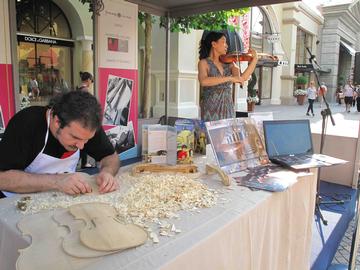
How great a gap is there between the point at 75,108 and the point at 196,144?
85 cm

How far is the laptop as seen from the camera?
173 cm

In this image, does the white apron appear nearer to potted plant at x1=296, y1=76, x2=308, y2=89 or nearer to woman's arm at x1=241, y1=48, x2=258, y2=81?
woman's arm at x1=241, y1=48, x2=258, y2=81

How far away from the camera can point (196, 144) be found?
1979 mm

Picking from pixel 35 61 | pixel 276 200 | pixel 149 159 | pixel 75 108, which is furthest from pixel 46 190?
pixel 35 61

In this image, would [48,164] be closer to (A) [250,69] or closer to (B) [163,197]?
(B) [163,197]

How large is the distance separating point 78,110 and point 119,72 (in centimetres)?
228

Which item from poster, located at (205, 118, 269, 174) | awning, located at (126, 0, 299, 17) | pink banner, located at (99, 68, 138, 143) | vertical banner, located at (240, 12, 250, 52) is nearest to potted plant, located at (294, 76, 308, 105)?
vertical banner, located at (240, 12, 250, 52)

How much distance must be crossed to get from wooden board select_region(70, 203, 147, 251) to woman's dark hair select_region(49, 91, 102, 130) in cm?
39

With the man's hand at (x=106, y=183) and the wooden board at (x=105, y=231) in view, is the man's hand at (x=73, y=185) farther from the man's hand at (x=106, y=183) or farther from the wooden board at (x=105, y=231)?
the wooden board at (x=105, y=231)

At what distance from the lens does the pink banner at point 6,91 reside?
2578 mm

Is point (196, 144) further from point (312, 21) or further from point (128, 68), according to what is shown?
point (312, 21)

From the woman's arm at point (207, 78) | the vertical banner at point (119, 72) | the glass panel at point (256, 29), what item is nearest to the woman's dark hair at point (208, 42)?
the woman's arm at point (207, 78)

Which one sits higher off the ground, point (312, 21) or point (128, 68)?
point (312, 21)

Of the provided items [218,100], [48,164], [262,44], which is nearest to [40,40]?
[218,100]
